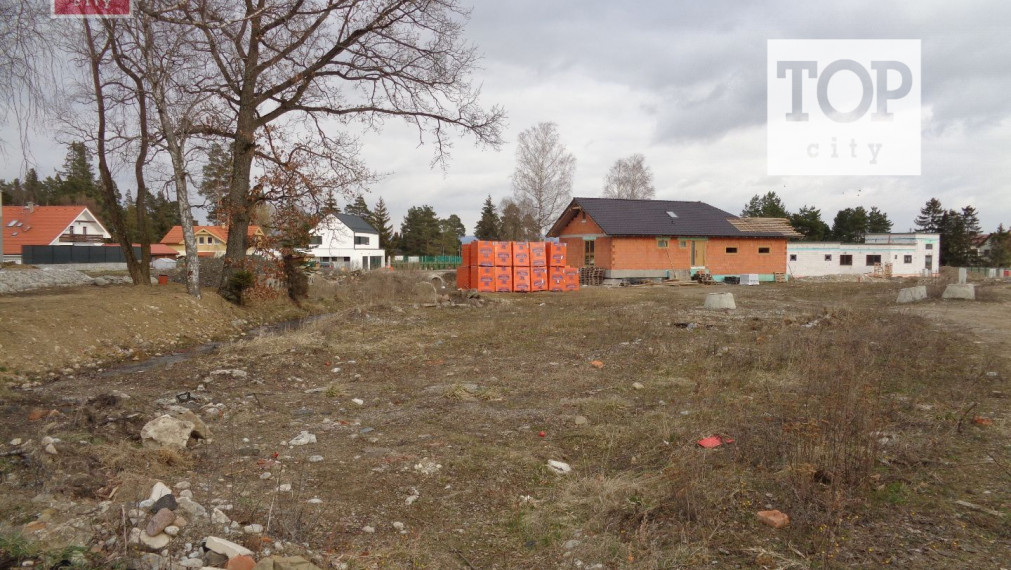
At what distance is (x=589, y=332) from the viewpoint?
1164 cm

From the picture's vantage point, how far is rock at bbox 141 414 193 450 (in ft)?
15.4

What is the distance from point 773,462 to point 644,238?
25577 millimetres

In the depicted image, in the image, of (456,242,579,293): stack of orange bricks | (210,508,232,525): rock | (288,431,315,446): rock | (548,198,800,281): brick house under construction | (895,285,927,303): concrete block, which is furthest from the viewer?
(548,198,800,281): brick house under construction

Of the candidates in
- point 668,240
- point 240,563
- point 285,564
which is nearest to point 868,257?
point 668,240

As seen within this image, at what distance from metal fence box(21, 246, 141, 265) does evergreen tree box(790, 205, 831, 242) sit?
55427 mm

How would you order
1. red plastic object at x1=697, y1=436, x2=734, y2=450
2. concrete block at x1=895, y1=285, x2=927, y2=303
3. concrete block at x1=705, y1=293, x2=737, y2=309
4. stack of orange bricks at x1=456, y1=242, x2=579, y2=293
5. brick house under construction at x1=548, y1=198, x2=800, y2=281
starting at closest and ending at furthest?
red plastic object at x1=697, y1=436, x2=734, y2=450, concrete block at x1=705, y1=293, x2=737, y2=309, concrete block at x1=895, y1=285, x2=927, y2=303, stack of orange bricks at x1=456, y1=242, x2=579, y2=293, brick house under construction at x1=548, y1=198, x2=800, y2=281

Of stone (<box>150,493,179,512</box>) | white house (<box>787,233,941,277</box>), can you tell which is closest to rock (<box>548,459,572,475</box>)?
stone (<box>150,493,179,512</box>)

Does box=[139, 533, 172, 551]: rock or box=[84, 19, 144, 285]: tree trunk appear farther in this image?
box=[84, 19, 144, 285]: tree trunk

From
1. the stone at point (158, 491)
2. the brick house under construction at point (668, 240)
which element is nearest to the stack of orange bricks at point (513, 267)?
the brick house under construction at point (668, 240)

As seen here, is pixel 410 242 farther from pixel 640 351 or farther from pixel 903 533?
Result: pixel 903 533

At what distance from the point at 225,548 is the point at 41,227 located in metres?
51.8

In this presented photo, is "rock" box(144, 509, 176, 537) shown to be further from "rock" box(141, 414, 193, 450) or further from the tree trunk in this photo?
the tree trunk

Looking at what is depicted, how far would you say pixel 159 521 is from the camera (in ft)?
10.6

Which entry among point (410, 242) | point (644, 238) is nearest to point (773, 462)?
point (644, 238)
